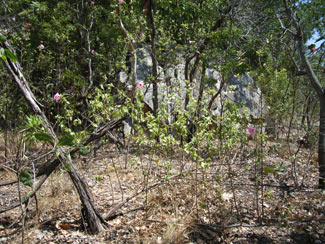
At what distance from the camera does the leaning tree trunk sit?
197 centimetres

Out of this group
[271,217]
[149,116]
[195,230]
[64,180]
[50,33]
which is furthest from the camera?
[50,33]

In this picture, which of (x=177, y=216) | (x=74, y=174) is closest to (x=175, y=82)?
(x=177, y=216)

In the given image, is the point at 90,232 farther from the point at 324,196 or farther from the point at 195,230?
the point at 324,196

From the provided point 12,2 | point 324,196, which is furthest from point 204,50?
point 12,2

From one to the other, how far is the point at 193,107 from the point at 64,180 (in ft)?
6.08

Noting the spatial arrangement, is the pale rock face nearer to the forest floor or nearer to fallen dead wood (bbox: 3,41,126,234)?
the forest floor

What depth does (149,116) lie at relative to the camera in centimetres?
206

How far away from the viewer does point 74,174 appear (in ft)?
6.61

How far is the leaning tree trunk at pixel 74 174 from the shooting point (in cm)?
197

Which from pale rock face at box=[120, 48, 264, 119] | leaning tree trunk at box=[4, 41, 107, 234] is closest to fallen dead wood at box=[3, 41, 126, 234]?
leaning tree trunk at box=[4, 41, 107, 234]

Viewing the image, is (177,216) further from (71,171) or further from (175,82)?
(175,82)

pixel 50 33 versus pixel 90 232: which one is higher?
pixel 50 33

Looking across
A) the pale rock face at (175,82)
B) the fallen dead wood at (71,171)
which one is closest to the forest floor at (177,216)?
the fallen dead wood at (71,171)

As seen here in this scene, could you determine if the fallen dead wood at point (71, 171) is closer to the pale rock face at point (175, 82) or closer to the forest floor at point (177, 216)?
the forest floor at point (177, 216)
